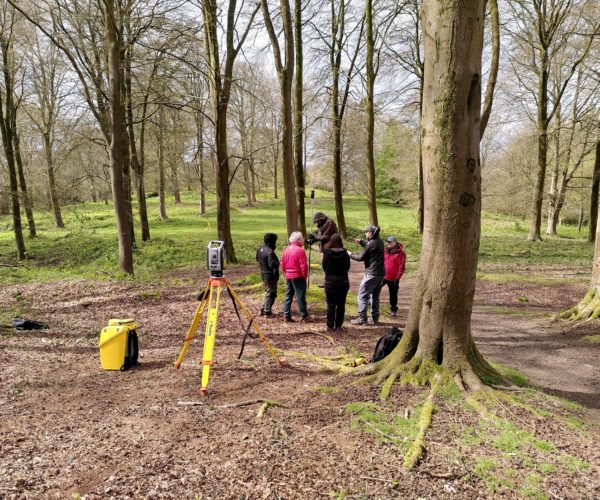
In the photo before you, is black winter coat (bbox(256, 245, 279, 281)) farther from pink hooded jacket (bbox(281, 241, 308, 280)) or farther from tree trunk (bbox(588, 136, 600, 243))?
tree trunk (bbox(588, 136, 600, 243))

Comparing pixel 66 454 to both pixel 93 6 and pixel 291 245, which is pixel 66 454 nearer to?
pixel 291 245

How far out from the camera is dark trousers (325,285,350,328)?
302 inches

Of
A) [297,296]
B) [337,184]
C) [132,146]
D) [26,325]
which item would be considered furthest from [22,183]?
[297,296]

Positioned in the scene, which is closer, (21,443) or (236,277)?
(21,443)

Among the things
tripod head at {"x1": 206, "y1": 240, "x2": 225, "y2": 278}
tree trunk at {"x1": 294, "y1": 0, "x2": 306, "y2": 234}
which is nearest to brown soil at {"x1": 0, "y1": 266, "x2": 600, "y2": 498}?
tripod head at {"x1": 206, "y1": 240, "x2": 225, "y2": 278}

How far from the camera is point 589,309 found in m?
8.09

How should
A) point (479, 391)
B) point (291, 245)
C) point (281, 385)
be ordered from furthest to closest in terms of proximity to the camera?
point (291, 245)
point (281, 385)
point (479, 391)

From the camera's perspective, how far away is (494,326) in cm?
868

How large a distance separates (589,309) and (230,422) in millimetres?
7399

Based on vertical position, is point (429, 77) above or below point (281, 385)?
above

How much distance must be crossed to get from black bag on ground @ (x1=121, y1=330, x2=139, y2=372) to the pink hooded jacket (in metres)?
3.19

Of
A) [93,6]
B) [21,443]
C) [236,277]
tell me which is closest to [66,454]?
[21,443]

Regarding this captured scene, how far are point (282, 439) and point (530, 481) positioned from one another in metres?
1.96

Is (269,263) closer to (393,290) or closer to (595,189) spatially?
(393,290)
